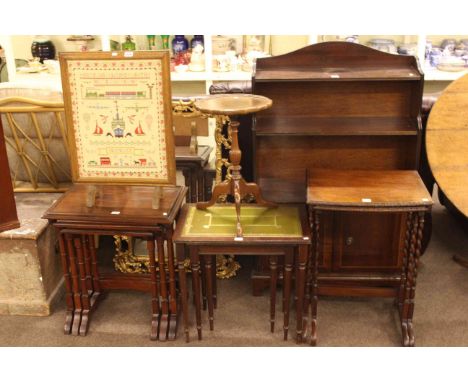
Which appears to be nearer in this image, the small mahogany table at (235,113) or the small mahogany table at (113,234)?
the small mahogany table at (235,113)

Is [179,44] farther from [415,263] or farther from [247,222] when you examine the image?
[415,263]

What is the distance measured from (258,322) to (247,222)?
593 mm

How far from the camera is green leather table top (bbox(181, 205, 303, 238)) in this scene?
2.52m

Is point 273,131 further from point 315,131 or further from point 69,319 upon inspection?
point 69,319

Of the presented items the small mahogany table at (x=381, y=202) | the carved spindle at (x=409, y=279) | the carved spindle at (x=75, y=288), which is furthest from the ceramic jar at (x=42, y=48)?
the carved spindle at (x=409, y=279)

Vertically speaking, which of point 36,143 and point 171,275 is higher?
point 36,143

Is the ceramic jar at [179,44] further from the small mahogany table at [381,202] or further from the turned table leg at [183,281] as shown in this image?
the turned table leg at [183,281]

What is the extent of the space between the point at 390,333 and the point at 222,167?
1.20m

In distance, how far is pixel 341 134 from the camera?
2.80 m

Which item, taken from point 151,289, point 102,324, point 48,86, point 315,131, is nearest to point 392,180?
point 315,131

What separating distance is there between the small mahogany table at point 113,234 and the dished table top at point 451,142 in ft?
4.36

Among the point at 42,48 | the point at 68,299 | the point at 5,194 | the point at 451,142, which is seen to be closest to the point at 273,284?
the point at 68,299

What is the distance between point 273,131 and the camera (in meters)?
2.85

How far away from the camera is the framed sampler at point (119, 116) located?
2.43 meters
